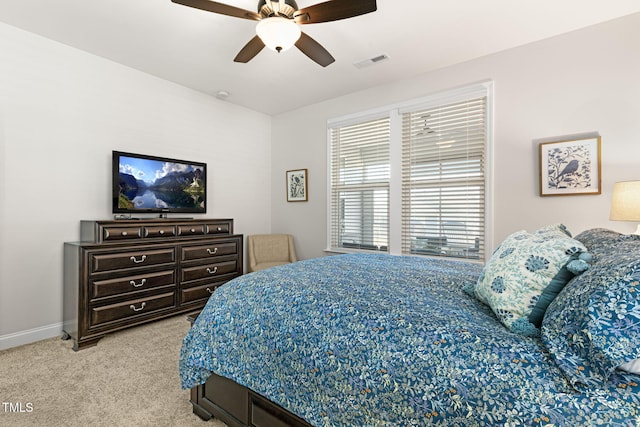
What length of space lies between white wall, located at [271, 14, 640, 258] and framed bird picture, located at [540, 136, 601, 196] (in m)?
0.06

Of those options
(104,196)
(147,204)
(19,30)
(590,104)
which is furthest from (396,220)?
(19,30)

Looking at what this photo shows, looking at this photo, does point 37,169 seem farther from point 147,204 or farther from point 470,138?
point 470,138

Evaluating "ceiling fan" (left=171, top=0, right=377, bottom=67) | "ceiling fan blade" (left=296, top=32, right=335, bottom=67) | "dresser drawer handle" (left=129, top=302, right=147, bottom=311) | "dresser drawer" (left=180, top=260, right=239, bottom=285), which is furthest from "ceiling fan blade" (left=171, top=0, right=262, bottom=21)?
"dresser drawer handle" (left=129, top=302, right=147, bottom=311)

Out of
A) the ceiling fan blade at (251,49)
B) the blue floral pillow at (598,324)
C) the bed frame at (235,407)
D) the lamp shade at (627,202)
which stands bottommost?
the bed frame at (235,407)

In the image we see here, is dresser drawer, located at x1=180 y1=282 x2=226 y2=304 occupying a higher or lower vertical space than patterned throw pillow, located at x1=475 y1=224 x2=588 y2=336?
lower

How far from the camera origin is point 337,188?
432 centimetres

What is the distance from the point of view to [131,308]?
9.53 ft

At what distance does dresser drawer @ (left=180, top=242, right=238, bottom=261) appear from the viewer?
11.0 ft

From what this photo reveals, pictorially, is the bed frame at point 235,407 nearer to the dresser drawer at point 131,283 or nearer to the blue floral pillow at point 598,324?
the blue floral pillow at point 598,324

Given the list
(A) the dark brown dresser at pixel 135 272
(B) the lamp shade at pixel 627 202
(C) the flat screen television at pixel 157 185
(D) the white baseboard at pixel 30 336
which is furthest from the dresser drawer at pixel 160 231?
(B) the lamp shade at pixel 627 202

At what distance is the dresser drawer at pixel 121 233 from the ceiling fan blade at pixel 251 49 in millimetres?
1894

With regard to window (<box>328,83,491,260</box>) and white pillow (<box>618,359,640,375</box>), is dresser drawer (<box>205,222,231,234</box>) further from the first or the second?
white pillow (<box>618,359,640,375</box>)

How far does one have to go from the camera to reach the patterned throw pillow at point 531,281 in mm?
1026

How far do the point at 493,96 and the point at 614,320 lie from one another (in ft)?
9.60
